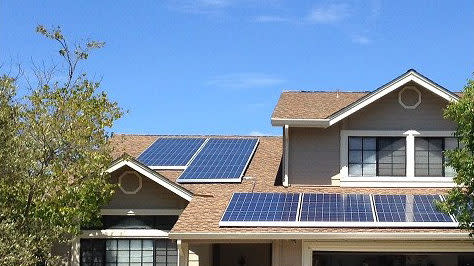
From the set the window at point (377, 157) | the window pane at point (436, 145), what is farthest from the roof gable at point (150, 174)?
the window pane at point (436, 145)

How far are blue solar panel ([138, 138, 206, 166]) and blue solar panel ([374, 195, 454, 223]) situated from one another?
7.53 m

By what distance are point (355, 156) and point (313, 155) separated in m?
1.24

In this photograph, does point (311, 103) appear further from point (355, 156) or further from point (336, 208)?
point (336, 208)

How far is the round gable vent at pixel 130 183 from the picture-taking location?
76.9 ft

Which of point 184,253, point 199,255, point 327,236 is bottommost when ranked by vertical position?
point 199,255

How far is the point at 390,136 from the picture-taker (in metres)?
23.8

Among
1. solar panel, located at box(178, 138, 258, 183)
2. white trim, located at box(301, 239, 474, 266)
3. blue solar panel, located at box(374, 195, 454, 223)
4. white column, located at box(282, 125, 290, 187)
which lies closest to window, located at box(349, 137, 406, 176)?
blue solar panel, located at box(374, 195, 454, 223)

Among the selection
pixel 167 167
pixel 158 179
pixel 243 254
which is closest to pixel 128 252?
pixel 158 179

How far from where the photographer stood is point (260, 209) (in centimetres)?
2133

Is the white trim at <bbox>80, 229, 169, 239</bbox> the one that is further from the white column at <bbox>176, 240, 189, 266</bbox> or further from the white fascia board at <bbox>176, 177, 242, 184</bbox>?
the white column at <bbox>176, 240, 189, 266</bbox>

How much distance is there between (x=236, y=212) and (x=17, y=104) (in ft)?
21.5

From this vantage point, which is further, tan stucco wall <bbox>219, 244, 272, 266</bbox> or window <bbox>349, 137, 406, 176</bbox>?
tan stucco wall <bbox>219, 244, 272, 266</bbox>

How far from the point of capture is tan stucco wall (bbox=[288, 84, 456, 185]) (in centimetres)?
2373

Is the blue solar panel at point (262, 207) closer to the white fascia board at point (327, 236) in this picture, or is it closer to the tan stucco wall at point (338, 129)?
the white fascia board at point (327, 236)
